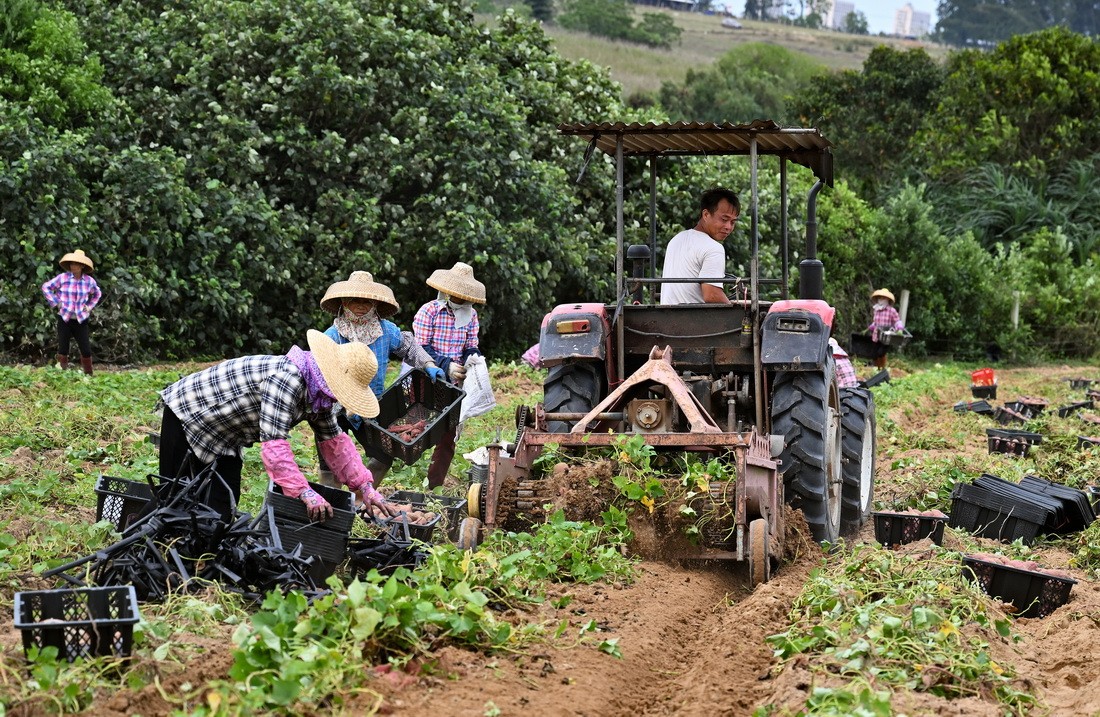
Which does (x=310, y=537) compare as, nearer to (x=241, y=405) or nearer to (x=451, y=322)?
(x=241, y=405)

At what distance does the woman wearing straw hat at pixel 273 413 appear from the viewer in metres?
6.28

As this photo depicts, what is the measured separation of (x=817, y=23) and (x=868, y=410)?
97.0 m

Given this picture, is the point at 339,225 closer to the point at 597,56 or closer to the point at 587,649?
the point at 587,649

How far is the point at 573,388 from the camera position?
8062mm

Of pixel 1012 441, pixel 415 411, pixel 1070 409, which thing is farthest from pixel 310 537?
pixel 1070 409

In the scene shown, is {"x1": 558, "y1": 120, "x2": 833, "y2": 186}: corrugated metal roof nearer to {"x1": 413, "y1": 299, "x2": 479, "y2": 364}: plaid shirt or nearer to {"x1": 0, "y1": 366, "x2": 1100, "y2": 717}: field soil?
{"x1": 413, "y1": 299, "x2": 479, "y2": 364}: plaid shirt

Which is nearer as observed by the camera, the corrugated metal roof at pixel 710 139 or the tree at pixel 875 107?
the corrugated metal roof at pixel 710 139

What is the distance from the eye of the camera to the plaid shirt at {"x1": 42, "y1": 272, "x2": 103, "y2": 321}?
15188 mm

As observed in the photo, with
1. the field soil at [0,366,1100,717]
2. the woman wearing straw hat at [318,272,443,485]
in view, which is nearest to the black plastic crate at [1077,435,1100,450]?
the field soil at [0,366,1100,717]

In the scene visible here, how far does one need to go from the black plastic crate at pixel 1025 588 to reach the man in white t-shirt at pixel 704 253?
2292 millimetres

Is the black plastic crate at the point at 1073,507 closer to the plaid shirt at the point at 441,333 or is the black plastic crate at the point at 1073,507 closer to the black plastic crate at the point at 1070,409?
the plaid shirt at the point at 441,333

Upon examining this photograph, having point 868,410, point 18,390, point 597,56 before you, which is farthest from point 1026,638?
point 597,56

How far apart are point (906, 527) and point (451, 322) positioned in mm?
3667

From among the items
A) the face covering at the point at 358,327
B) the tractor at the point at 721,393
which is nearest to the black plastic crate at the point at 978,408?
the tractor at the point at 721,393
